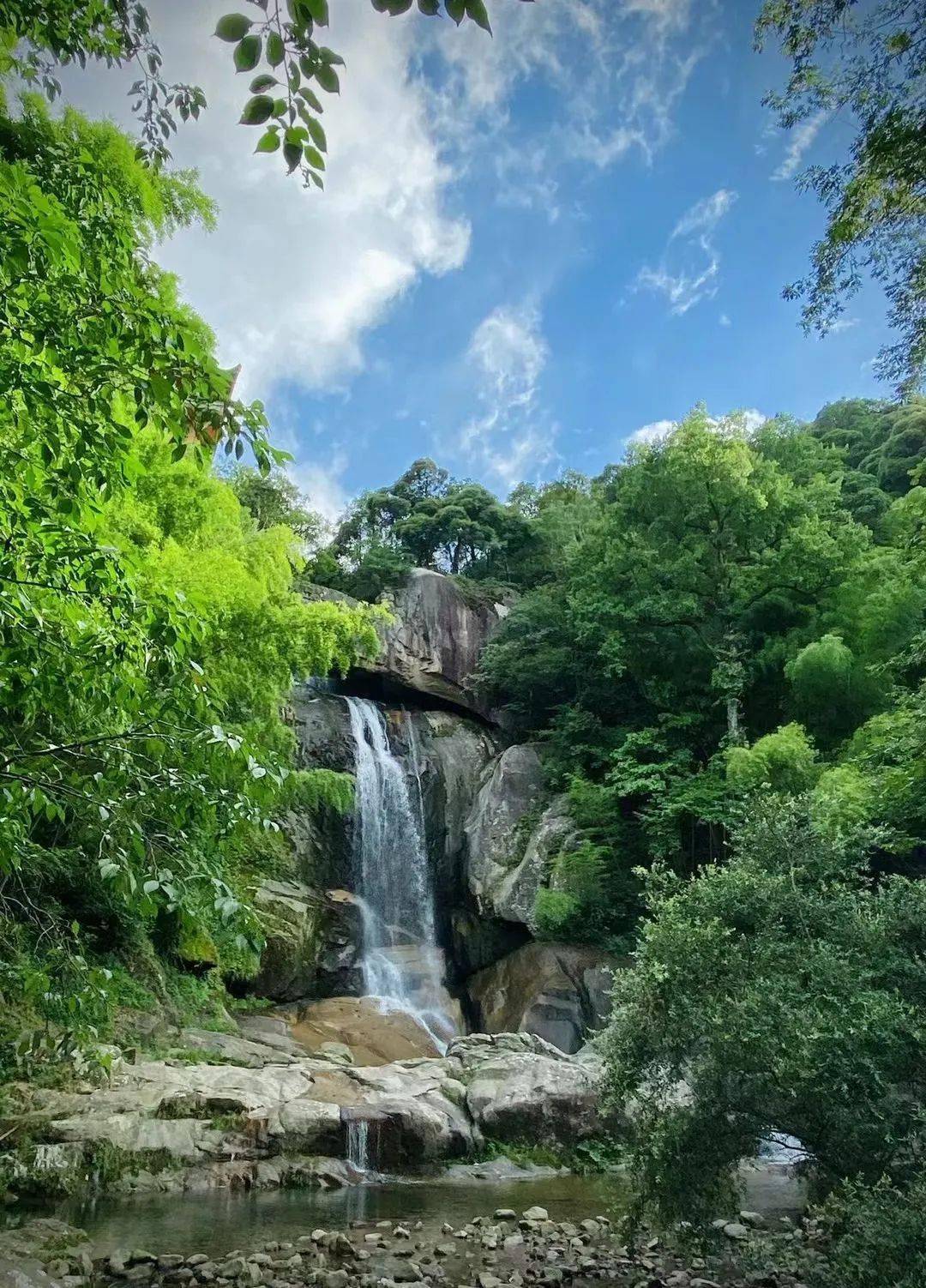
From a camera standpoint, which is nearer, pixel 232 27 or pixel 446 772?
pixel 232 27

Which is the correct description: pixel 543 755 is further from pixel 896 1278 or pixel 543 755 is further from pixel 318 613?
pixel 896 1278

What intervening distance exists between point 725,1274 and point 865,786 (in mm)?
7685

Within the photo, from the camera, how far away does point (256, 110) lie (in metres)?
1.73

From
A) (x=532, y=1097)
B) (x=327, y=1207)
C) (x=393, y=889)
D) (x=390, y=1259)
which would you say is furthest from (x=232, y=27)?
(x=393, y=889)

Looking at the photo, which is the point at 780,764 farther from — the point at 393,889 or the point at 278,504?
the point at 278,504

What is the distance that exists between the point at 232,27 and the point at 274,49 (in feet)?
0.32

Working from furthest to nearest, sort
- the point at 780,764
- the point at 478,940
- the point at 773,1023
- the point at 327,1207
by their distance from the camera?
the point at 478,940 < the point at 780,764 < the point at 327,1207 < the point at 773,1023

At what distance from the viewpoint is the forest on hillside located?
267cm

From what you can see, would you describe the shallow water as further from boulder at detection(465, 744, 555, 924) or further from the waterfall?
boulder at detection(465, 744, 555, 924)

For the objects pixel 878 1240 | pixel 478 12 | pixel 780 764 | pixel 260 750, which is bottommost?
pixel 878 1240

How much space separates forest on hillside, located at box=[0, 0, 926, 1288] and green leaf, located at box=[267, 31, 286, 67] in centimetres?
1

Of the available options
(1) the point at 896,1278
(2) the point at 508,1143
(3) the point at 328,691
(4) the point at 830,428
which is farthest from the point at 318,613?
(4) the point at 830,428

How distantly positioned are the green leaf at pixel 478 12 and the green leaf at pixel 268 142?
1.65 feet

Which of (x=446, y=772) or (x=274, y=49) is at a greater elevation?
(x=446, y=772)
